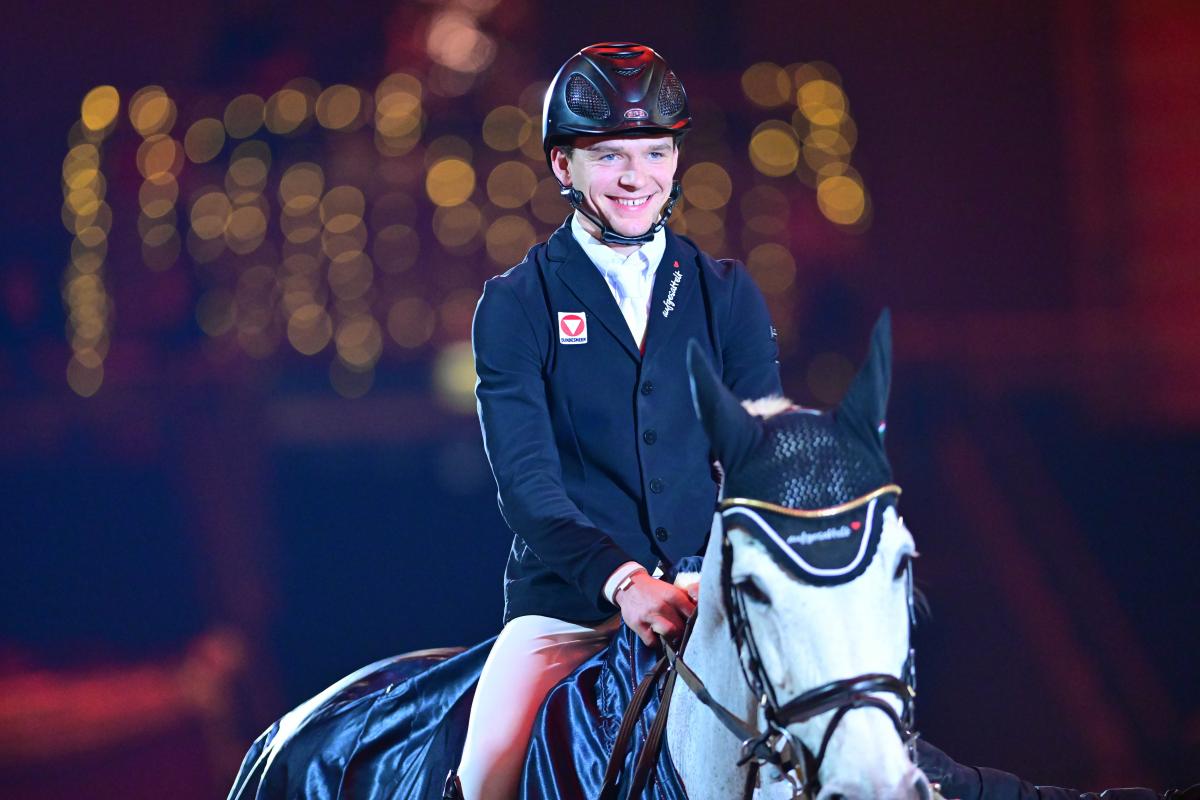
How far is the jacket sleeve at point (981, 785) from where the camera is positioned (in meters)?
1.98

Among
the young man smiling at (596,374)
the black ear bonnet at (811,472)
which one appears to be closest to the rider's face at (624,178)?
the young man smiling at (596,374)

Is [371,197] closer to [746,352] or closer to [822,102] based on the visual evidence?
[822,102]

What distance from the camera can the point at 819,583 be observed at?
1.19m

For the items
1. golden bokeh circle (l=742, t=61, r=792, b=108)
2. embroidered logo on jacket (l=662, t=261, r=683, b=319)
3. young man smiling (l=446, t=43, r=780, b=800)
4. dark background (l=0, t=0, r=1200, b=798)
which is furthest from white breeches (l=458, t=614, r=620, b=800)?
golden bokeh circle (l=742, t=61, r=792, b=108)

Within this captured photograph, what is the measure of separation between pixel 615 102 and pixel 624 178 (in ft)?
0.43

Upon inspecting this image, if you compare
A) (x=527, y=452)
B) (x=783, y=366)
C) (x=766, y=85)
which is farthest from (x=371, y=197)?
(x=527, y=452)

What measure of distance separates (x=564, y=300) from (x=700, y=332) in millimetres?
242

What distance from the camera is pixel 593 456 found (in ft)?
6.47

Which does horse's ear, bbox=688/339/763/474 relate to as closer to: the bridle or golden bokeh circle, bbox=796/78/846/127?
the bridle

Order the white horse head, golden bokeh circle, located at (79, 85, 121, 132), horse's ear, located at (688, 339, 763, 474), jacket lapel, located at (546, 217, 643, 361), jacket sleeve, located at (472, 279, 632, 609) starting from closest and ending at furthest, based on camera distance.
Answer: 1. the white horse head
2. horse's ear, located at (688, 339, 763, 474)
3. jacket sleeve, located at (472, 279, 632, 609)
4. jacket lapel, located at (546, 217, 643, 361)
5. golden bokeh circle, located at (79, 85, 121, 132)

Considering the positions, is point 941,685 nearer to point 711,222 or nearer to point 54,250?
point 711,222

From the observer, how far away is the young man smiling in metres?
1.83

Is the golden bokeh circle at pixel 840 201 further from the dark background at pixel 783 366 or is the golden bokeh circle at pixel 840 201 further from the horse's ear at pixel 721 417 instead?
the horse's ear at pixel 721 417

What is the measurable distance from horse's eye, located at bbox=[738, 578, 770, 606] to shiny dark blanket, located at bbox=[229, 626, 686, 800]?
0.36 metres
